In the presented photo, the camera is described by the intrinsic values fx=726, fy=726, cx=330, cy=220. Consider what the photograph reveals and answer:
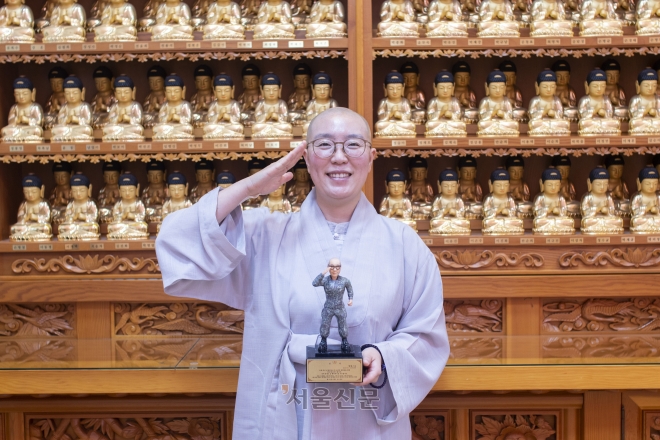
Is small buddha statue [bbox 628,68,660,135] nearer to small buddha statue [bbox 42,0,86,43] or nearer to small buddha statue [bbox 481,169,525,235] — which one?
small buddha statue [bbox 481,169,525,235]

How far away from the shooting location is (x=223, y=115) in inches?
129

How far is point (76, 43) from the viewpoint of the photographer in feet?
10.4

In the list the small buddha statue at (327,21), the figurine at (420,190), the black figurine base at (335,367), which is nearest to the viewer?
the black figurine base at (335,367)

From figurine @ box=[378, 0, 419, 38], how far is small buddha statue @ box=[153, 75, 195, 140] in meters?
0.93

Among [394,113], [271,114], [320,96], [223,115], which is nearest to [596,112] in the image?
[394,113]

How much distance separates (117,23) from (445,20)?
1464mm

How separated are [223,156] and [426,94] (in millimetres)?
1080

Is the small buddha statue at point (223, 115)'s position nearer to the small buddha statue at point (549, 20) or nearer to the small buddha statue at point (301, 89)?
the small buddha statue at point (301, 89)

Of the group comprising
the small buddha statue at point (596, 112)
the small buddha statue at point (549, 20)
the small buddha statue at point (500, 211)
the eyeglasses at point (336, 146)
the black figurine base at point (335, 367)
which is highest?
the small buddha statue at point (549, 20)

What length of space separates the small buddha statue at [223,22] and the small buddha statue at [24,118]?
0.84 meters

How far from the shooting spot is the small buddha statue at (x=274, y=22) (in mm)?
3186

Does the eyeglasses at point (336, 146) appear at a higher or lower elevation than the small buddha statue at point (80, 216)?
higher

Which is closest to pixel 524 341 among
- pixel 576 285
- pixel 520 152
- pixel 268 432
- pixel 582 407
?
pixel 582 407

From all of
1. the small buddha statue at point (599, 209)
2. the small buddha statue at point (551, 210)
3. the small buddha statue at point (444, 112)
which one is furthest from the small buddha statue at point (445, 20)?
the small buddha statue at point (599, 209)
